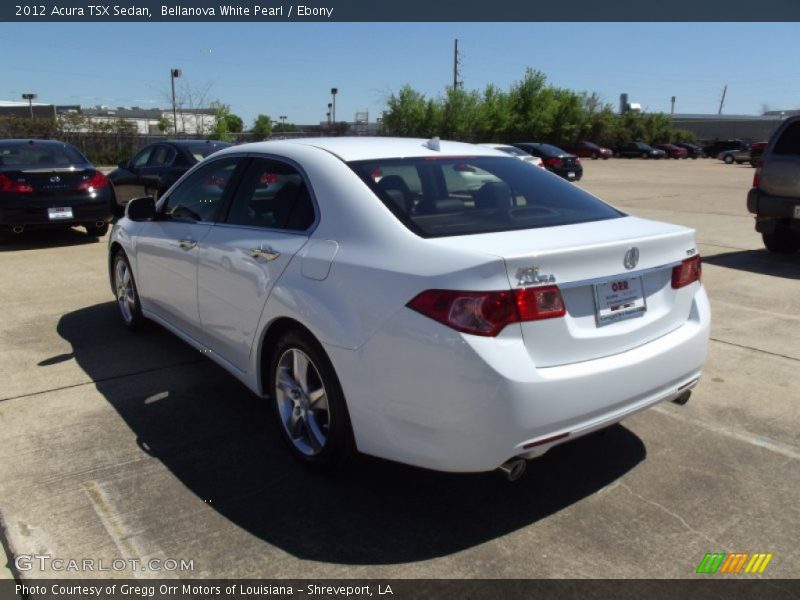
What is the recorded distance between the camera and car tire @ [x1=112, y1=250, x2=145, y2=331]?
5.58 meters

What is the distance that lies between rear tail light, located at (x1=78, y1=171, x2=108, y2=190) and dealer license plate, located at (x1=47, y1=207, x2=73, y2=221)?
40 centimetres

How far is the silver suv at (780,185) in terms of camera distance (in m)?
8.77

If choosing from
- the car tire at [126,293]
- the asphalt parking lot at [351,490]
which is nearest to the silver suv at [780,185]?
the asphalt parking lot at [351,490]

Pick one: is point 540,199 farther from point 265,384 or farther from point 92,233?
point 92,233

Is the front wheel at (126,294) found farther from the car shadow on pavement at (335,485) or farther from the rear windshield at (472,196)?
the rear windshield at (472,196)

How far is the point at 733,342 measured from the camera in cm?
561

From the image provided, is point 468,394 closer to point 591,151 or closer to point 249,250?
point 249,250

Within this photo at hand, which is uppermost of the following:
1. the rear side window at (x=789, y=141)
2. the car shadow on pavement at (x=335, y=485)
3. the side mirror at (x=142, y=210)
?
the rear side window at (x=789, y=141)

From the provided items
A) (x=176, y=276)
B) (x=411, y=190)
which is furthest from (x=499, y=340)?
(x=176, y=276)

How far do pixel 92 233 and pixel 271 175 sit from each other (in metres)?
8.33

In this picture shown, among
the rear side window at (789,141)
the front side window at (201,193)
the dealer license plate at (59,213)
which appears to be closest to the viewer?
the front side window at (201,193)

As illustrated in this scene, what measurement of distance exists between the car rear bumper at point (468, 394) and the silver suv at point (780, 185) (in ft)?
23.4

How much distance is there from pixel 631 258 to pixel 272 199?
1930mm

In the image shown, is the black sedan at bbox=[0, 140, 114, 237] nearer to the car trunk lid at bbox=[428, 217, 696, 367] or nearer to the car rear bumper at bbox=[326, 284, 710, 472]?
the car rear bumper at bbox=[326, 284, 710, 472]
